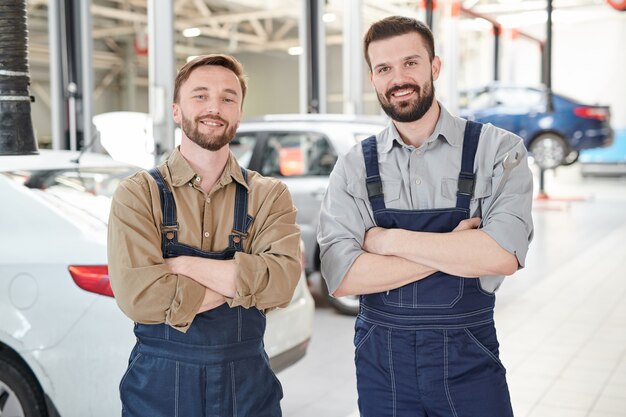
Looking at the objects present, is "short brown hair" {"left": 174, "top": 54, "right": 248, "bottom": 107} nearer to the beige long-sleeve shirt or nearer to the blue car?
the beige long-sleeve shirt

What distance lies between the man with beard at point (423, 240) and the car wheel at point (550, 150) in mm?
13259

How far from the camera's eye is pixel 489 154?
2184 millimetres

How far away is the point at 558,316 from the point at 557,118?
9176mm

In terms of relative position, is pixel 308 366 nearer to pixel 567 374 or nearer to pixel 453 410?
pixel 567 374

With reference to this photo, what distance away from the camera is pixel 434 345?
2.09 metres

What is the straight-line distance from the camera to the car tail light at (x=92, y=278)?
9.63ft

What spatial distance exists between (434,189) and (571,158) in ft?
46.0

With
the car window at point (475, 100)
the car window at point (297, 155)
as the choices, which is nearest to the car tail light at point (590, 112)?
the car window at point (475, 100)

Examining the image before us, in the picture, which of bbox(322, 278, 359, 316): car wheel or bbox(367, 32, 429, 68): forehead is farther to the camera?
bbox(322, 278, 359, 316): car wheel

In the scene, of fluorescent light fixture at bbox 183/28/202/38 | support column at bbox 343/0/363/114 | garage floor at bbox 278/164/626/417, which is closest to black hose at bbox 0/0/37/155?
garage floor at bbox 278/164/626/417

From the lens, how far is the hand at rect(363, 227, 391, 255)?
7.18 feet

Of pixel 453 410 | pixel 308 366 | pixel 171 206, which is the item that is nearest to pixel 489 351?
pixel 453 410

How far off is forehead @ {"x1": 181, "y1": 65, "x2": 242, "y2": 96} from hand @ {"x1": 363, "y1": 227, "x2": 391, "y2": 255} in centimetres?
56

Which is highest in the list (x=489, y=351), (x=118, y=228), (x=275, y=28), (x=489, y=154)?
(x=275, y=28)
